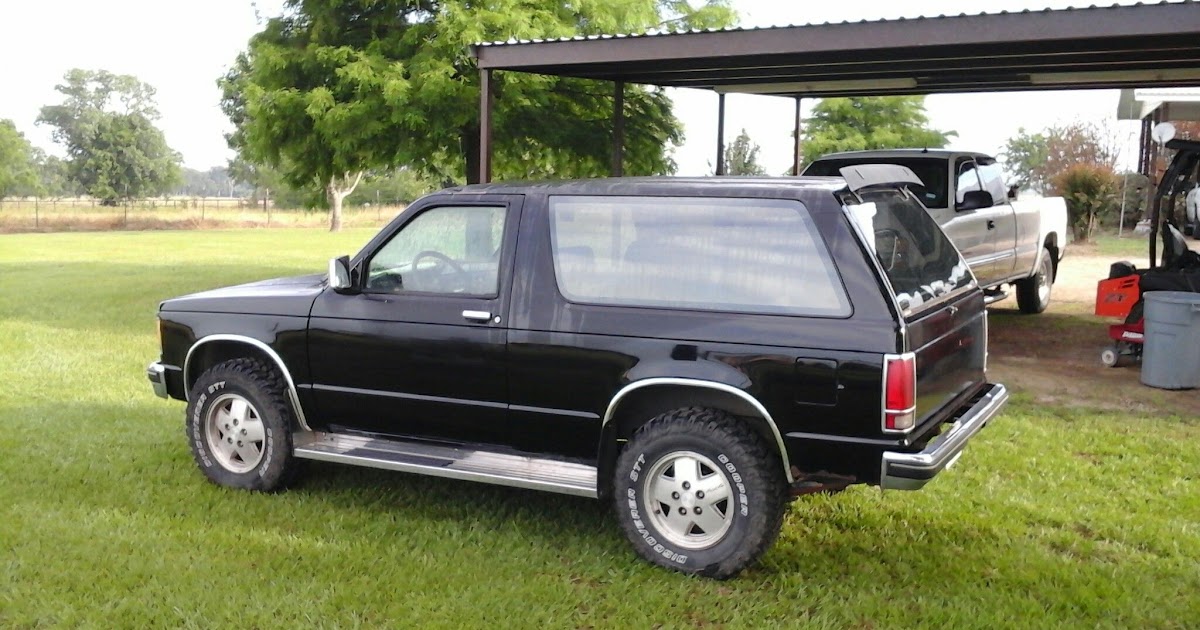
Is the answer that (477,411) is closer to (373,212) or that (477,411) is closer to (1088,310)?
(1088,310)

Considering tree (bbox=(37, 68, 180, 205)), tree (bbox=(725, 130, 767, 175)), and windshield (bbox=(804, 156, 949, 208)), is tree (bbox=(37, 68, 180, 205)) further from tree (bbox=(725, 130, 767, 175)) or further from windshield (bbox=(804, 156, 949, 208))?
windshield (bbox=(804, 156, 949, 208))

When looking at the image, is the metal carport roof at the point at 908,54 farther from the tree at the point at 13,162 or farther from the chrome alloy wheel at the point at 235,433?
the tree at the point at 13,162

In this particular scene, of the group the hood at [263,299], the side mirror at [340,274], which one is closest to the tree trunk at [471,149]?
the hood at [263,299]

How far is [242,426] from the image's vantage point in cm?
604

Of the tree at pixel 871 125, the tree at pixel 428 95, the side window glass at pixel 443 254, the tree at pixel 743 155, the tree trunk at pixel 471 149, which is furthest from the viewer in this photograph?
the tree at pixel 743 155

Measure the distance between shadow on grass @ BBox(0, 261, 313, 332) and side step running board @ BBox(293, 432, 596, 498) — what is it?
8.09m

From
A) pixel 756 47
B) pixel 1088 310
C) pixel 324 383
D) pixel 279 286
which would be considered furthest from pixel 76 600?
pixel 1088 310

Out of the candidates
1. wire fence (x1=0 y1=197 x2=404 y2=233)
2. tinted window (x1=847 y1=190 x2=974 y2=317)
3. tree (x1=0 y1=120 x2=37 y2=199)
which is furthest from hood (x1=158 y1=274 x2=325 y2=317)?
tree (x1=0 y1=120 x2=37 y2=199)

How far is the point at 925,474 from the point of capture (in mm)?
4465

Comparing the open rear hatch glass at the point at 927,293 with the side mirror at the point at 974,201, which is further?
the side mirror at the point at 974,201

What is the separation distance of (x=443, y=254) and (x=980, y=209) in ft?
24.2

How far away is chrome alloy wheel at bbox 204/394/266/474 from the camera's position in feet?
19.7

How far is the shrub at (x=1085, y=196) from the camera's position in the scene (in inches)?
1038

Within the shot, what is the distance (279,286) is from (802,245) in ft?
9.78
